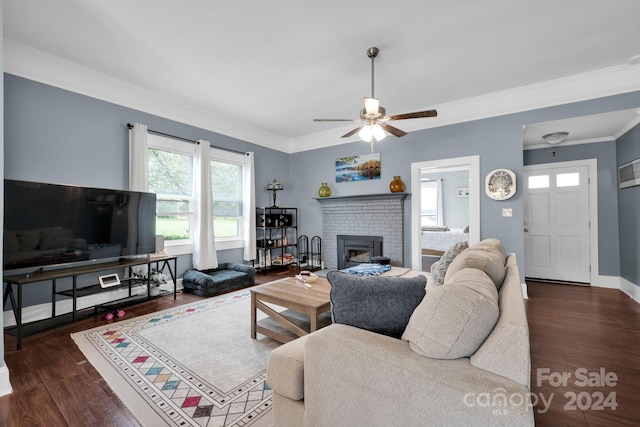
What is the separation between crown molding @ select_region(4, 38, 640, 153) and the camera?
312 cm

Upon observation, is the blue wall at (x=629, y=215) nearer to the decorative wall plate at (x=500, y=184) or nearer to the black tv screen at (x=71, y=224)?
the decorative wall plate at (x=500, y=184)

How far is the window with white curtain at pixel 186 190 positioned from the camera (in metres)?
4.27

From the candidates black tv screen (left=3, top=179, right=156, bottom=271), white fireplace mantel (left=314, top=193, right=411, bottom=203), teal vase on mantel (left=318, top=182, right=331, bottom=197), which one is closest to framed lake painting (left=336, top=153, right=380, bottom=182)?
teal vase on mantel (left=318, top=182, right=331, bottom=197)

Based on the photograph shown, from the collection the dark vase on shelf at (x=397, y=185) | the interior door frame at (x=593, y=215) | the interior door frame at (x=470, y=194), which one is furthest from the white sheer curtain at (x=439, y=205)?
the dark vase on shelf at (x=397, y=185)

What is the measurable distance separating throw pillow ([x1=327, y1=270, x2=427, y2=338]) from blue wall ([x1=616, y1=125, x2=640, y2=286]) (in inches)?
180

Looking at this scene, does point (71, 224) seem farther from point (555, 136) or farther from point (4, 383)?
point (555, 136)

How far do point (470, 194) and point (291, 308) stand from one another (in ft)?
11.3

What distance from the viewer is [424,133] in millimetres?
4836

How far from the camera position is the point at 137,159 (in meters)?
3.84

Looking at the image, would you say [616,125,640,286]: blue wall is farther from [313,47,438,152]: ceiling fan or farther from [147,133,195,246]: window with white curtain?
[147,133,195,246]: window with white curtain

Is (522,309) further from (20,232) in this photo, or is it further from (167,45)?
(20,232)

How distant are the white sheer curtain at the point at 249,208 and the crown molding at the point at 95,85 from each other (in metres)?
0.66

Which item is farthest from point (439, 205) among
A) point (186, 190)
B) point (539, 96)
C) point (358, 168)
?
point (186, 190)

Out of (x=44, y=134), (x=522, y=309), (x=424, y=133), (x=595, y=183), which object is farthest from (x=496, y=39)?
(x=44, y=134)
